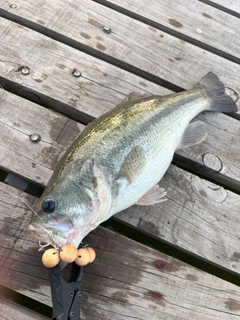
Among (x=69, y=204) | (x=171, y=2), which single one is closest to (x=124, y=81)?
(x=171, y=2)

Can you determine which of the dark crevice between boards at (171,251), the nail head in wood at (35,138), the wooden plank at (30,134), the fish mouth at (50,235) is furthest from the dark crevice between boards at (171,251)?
the fish mouth at (50,235)

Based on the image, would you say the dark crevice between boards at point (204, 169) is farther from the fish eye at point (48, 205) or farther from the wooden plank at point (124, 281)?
the fish eye at point (48, 205)

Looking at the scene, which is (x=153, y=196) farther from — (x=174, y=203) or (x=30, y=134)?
(x=30, y=134)

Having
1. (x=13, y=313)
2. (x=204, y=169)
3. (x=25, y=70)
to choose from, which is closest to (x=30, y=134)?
(x=25, y=70)

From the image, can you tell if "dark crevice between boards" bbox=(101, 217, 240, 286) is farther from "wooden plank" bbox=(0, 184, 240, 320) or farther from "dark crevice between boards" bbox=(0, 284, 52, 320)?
"dark crevice between boards" bbox=(0, 284, 52, 320)

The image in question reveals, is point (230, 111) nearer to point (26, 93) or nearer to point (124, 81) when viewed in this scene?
point (124, 81)
